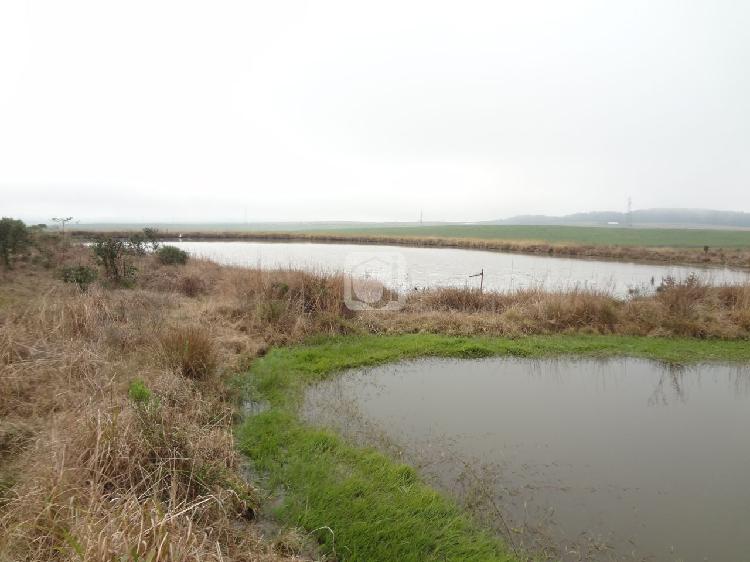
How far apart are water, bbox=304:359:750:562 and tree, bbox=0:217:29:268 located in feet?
43.8

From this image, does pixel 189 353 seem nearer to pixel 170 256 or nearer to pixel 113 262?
pixel 113 262

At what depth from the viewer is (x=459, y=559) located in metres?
2.95

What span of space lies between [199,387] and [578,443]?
17.2ft

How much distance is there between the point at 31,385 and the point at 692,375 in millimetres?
10711

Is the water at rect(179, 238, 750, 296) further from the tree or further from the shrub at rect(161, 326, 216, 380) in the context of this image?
the shrub at rect(161, 326, 216, 380)

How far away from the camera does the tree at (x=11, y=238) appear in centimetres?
1255

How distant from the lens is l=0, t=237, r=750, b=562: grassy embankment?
8.50 feet

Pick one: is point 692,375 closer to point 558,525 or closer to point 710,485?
point 710,485

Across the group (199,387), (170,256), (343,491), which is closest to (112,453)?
(343,491)

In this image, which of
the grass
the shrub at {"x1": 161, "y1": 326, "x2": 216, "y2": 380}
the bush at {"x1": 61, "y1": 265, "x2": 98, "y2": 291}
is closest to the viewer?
the grass

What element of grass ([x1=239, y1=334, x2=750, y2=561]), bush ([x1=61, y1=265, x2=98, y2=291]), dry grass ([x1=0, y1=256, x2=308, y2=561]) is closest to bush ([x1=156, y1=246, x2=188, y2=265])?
bush ([x1=61, y1=265, x2=98, y2=291])

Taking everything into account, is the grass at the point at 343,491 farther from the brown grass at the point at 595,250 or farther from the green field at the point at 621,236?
the green field at the point at 621,236

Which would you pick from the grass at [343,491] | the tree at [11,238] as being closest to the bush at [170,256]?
the tree at [11,238]

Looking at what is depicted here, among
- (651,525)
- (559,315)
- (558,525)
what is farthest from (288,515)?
(559,315)
